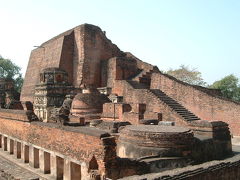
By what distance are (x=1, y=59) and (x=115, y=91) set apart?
115ft

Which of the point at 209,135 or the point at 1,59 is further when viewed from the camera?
the point at 1,59

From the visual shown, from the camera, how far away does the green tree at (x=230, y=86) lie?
30.0 meters

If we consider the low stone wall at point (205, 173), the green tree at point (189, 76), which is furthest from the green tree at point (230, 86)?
the low stone wall at point (205, 173)

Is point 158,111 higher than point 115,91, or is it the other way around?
point 115,91

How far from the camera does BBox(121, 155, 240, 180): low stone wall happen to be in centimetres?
547

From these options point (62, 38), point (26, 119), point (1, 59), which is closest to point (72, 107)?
point (26, 119)

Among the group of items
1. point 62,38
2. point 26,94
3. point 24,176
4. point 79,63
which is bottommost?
point 24,176

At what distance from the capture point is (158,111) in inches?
610

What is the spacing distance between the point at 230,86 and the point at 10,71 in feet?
118

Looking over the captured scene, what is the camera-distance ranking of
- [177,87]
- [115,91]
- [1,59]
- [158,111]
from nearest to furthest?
[158,111] < [177,87] < [115,91] < [1,59]

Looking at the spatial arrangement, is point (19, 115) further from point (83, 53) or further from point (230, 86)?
point (230, 86)

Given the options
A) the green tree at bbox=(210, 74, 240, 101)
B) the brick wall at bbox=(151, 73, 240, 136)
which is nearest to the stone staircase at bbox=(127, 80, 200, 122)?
the brick wall at bbox=(151, 73, 240, 136)

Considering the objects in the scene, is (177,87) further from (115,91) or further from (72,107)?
(72,107)

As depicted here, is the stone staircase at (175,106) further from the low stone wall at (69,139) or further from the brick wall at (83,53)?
the brick wall at (83,53)
